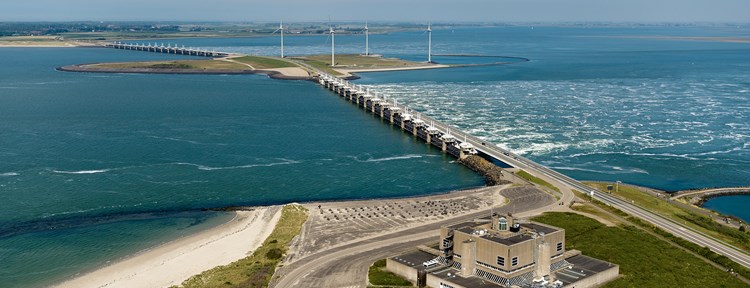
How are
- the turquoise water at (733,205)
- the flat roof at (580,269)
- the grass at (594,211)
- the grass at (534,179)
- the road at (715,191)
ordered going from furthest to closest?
1. the road at (715,191)
2. the grass at (534,179)
3. the turquoise water at (733,205)
4. the grass at (594,211)
5. the flat roof at (580,269)

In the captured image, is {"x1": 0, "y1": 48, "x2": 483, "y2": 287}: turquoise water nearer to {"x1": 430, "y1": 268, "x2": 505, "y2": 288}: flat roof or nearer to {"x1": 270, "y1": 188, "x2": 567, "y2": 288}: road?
{"x1": 270, "y1": 188, "x2": 567, "y2": 288}: road

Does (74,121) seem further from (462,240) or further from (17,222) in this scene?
(462,240)

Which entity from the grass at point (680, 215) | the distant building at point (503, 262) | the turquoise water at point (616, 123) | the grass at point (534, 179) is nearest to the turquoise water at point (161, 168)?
the grass at point (534, 179)

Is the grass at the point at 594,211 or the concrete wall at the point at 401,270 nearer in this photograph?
the concrete wall at the point at 401,270

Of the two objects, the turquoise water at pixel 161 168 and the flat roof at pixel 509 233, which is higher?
the flat roof at pixel 509 233

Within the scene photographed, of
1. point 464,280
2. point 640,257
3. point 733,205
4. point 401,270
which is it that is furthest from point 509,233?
point 733,205

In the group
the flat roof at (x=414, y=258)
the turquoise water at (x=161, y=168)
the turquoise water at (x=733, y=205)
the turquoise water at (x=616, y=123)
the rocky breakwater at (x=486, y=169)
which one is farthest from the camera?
the turquoise water at (x=616, y=123)

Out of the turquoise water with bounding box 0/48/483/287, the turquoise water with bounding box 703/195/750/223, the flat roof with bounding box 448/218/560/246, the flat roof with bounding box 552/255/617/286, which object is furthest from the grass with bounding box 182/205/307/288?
the turquoise water with bounding box 703/195/750/223

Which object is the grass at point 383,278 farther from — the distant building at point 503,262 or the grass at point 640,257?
the grass at point 640,257
